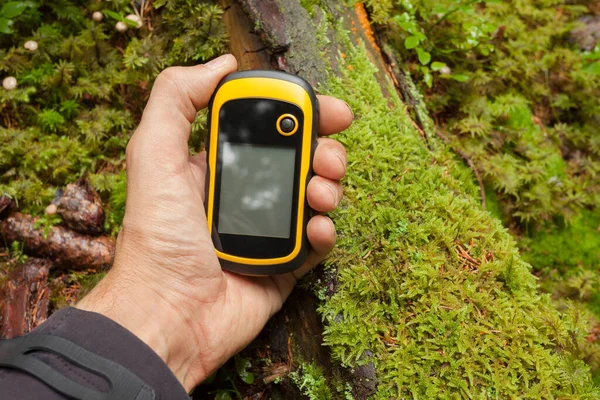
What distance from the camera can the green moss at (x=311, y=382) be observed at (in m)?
2.59

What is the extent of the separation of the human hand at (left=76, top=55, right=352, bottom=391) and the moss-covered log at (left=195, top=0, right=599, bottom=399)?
287 millimetres

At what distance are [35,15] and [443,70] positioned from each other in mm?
3366

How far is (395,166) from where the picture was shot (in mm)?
2836

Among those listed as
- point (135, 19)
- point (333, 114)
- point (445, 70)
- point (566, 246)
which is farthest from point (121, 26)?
point (566, 246)

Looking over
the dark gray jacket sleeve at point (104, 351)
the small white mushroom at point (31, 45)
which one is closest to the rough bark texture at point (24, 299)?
the dark gray jacket sleeve at point (104, 351)

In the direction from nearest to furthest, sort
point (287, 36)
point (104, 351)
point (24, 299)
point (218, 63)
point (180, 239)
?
point (104, 351) < point (180, 239) < point (218, 63) < point (287, 36) < point (24, 299)

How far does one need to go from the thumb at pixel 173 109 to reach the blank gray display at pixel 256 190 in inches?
11.0

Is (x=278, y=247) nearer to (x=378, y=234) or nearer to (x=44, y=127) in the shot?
(x=378, y=234)

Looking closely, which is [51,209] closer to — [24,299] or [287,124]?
[24,299]

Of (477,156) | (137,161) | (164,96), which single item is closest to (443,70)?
(477,156)

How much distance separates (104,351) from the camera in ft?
6.54

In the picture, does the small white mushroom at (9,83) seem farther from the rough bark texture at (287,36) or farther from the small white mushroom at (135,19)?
the rough bark texture at (287,36)

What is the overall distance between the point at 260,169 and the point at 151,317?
0.98 metres

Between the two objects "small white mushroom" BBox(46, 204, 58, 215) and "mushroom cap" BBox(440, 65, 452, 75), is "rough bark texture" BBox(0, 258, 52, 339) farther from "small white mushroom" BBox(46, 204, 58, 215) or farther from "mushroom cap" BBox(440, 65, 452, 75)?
"mushroom cap" BBox(440, 65, 452, 75)
